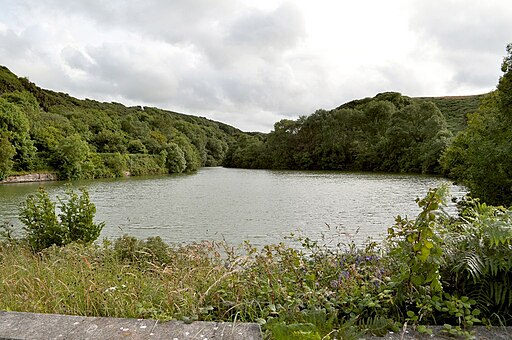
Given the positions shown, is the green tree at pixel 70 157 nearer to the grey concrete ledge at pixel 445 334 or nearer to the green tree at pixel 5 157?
the green tree at pixel 5 157

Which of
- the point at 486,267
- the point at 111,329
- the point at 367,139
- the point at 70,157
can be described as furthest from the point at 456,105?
the point at 111,329

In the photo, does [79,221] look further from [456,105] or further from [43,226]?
[456,105]

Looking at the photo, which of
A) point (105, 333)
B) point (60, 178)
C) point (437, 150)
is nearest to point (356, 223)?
point (105, 333)

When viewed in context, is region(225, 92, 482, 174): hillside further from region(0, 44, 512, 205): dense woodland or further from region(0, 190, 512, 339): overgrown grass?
region(0, 190, 512, 339): overgrown grass

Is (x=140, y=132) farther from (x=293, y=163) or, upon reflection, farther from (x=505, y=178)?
(x=505, y=178)

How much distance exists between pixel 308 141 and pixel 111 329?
7198cm

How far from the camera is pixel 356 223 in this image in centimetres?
1443

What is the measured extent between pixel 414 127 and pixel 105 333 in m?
58.6

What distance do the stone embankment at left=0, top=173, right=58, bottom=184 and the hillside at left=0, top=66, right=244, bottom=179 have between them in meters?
0.79

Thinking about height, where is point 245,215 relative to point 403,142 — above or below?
below

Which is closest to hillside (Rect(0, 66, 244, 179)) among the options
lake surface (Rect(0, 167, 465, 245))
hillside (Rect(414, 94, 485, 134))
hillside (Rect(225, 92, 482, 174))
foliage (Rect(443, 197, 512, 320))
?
lake surface (Rect(0, 167, 465, 245))

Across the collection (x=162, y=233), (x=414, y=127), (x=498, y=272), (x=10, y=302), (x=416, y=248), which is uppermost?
(x=414, y=127)

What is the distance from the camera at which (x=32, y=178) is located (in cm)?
3612

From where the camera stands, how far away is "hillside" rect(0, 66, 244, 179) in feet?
119
